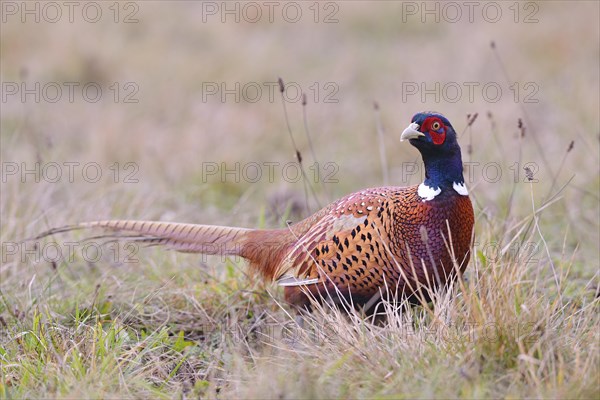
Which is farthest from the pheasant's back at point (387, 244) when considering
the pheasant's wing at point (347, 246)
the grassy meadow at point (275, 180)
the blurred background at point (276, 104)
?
the blurred background at point (276, 104)

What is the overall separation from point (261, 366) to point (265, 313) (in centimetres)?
89

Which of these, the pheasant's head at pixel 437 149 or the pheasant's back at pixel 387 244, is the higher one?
the pheasant's head at pixel 437 149

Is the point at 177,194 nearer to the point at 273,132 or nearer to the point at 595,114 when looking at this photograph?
the point at 273,132

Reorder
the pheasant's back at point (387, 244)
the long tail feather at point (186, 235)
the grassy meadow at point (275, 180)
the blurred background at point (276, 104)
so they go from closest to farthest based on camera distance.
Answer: the grassy meadow at point (275, 180) < the pheasant's back at point (387, 244) < the long tail feather at point (186, 235) < the blurred background at point (276, 104)

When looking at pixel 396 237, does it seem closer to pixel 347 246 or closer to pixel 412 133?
pixel 347 246

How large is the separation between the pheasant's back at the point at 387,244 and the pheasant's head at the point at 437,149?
5cm

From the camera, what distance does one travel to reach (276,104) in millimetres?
7059

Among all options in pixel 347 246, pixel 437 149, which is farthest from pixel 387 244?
pixel 437 149

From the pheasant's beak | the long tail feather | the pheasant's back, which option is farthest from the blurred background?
the pheasant's beak

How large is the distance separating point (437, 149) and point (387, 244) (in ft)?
1.45

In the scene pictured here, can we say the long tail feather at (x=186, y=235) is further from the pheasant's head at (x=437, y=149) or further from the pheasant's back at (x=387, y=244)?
the pheasant's head at (x=437, y=149)

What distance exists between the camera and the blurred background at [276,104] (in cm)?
511

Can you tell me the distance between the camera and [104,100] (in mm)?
7152

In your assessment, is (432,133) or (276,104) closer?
(432,133)
